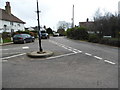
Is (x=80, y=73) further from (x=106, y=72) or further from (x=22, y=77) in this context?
(x=22, y=77)

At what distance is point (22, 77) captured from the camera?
6.42 metres

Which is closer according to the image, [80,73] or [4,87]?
[4,87]

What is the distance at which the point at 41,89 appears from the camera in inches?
199

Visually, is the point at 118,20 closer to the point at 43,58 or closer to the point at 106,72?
the point at 43,58

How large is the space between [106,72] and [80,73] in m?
1.08

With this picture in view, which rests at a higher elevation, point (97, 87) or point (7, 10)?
point (7, 10)

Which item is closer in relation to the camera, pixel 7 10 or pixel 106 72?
pixel 106 72

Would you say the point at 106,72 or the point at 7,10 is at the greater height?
the point at 7,10

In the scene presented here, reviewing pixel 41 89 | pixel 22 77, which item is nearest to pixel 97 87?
pixel 41 89

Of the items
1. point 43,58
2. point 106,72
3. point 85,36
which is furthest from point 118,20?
point 106,72

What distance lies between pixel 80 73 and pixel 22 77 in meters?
Answer: 2.25

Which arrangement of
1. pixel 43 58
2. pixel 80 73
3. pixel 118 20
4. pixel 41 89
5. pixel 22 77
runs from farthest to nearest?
1. pixel 118 20
2. pixel 43 58
3. pixel 80 73
4. pixel 22 77
5. pixel 41 89

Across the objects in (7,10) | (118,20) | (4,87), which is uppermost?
(7,10)

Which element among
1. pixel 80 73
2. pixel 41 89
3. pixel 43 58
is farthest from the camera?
pixel 43 58
